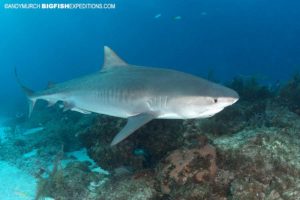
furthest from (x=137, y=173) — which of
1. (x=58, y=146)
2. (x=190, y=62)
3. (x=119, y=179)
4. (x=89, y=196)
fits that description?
(x=190, y=62)

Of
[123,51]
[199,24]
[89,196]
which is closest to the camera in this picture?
[89,196]

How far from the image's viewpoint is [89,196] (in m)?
6.86

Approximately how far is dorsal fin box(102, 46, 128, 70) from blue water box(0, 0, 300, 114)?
98.5 meters

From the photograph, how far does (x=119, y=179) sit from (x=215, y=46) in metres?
131

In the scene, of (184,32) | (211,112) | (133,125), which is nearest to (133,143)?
(133,125)

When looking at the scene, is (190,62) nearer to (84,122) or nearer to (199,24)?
(199,24)

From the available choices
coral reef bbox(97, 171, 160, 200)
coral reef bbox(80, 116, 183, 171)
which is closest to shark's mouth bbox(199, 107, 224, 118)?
coral reef bbox(97, 171, 160, 200)

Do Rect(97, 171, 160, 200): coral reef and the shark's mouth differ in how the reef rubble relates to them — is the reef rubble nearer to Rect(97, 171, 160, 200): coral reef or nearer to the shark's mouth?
Rect(97, 171, 160, 200): coral reef

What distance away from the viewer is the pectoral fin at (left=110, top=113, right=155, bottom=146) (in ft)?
16.5

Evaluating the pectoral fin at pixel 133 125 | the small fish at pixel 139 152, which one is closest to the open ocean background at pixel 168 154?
the small fish at pixel 139 152

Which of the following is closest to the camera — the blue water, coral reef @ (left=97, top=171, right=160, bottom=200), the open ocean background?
the open ocean background

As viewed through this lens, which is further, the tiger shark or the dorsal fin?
the dorsal fin

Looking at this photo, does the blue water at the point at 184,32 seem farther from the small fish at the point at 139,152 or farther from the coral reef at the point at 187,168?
the coral reef at the point at 187,168

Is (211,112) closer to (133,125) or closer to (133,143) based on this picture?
(133,125)
